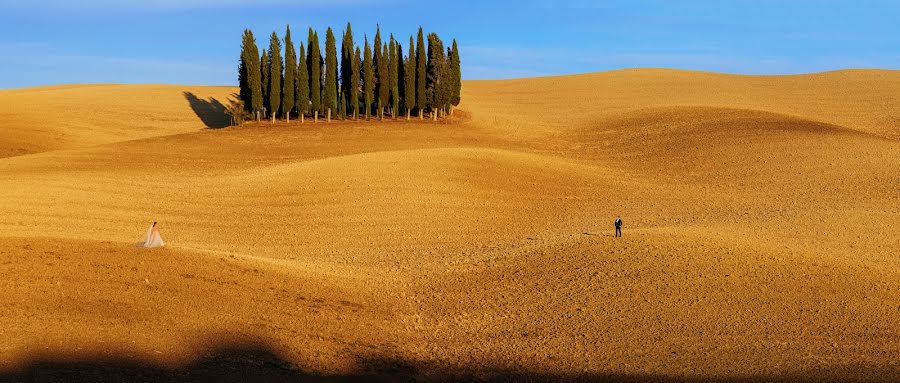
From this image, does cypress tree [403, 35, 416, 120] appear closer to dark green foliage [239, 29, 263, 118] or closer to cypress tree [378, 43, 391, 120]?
cypress tree [378, 43, 391, 120]

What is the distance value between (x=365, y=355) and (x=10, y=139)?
130ft

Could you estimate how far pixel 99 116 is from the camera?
5675 cm

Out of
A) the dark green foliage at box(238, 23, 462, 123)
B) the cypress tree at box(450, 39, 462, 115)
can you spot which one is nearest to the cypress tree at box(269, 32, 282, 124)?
the dark green foliage at box(238, 23, 462, 123)

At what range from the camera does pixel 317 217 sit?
85.8 feet

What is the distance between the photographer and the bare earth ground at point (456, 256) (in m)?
12.0

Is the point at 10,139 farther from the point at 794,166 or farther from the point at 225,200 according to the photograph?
the point at 794,166

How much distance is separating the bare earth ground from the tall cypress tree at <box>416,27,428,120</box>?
22.2ft

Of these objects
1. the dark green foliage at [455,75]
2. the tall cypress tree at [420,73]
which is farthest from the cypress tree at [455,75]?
the tall cypress tree at [420,73]

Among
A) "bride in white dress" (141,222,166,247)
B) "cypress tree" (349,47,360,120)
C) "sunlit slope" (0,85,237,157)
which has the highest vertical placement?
"cypress tree" (349,47,360,120)

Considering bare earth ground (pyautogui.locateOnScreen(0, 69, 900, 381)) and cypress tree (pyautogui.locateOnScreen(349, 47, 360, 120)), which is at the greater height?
cypress tree (pyautogui.locateOnScreen(349, 47, 360, 120))

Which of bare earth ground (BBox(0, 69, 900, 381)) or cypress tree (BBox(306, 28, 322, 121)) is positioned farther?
cypress tree (BBox(306, 28, 322, 121))

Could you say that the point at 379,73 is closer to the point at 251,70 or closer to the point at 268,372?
the point at 251,70

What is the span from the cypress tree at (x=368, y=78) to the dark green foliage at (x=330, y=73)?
1876 millimetres

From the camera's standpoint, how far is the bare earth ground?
39.3 feet
